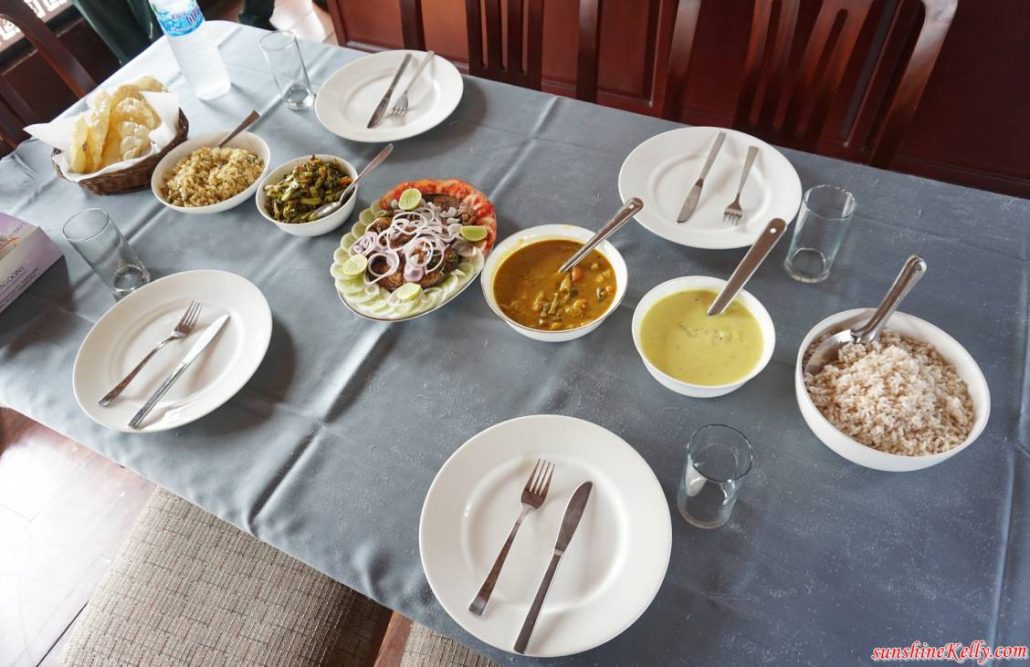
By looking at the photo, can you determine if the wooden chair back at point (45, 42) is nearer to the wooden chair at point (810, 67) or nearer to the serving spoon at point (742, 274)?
the wooden chair at point (810, 67)

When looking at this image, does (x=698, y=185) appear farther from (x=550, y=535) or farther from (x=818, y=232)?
(x=550, y=535)

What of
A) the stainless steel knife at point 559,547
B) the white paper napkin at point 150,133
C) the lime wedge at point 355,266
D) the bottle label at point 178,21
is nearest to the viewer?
the stainless steel knife at point 559,547

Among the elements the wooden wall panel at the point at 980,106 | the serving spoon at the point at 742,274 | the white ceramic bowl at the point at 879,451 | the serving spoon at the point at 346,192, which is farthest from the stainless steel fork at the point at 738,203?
the wooden wall panel at the point at 980,106

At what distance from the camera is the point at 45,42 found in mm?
1674

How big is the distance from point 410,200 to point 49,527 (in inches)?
60.6

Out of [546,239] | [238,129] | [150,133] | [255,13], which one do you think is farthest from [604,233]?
[255,13]

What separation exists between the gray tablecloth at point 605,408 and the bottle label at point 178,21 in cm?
39

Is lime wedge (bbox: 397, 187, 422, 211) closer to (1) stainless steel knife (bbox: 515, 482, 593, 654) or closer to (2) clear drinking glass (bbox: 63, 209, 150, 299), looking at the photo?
(2) clear drinking glass (bbox: 63, 209, 150, 299)

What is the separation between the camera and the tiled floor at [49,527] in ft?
5.53

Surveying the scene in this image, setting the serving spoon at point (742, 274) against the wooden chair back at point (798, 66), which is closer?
the serving spoon at point (742, 274)

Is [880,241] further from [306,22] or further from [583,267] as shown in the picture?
[306,22]

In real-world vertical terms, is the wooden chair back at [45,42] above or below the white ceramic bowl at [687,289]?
above

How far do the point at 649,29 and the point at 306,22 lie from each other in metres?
2.16

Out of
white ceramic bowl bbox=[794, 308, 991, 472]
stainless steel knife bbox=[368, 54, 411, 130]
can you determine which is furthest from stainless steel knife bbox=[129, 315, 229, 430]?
white ceramic bowl bbox=[794, 308, 991, 472]
